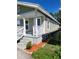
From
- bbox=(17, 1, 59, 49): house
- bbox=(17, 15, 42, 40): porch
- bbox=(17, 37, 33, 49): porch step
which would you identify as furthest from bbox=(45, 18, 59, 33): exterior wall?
bbox=(17, 37, 33, 49): porch step

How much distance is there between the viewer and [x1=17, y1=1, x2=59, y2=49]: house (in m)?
4.70

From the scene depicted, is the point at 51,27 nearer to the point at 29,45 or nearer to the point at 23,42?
the point at 23,42

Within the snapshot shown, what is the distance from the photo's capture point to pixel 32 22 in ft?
17.8

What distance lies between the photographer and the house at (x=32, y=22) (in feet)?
15.4

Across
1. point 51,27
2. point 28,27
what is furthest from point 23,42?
point 51,27
